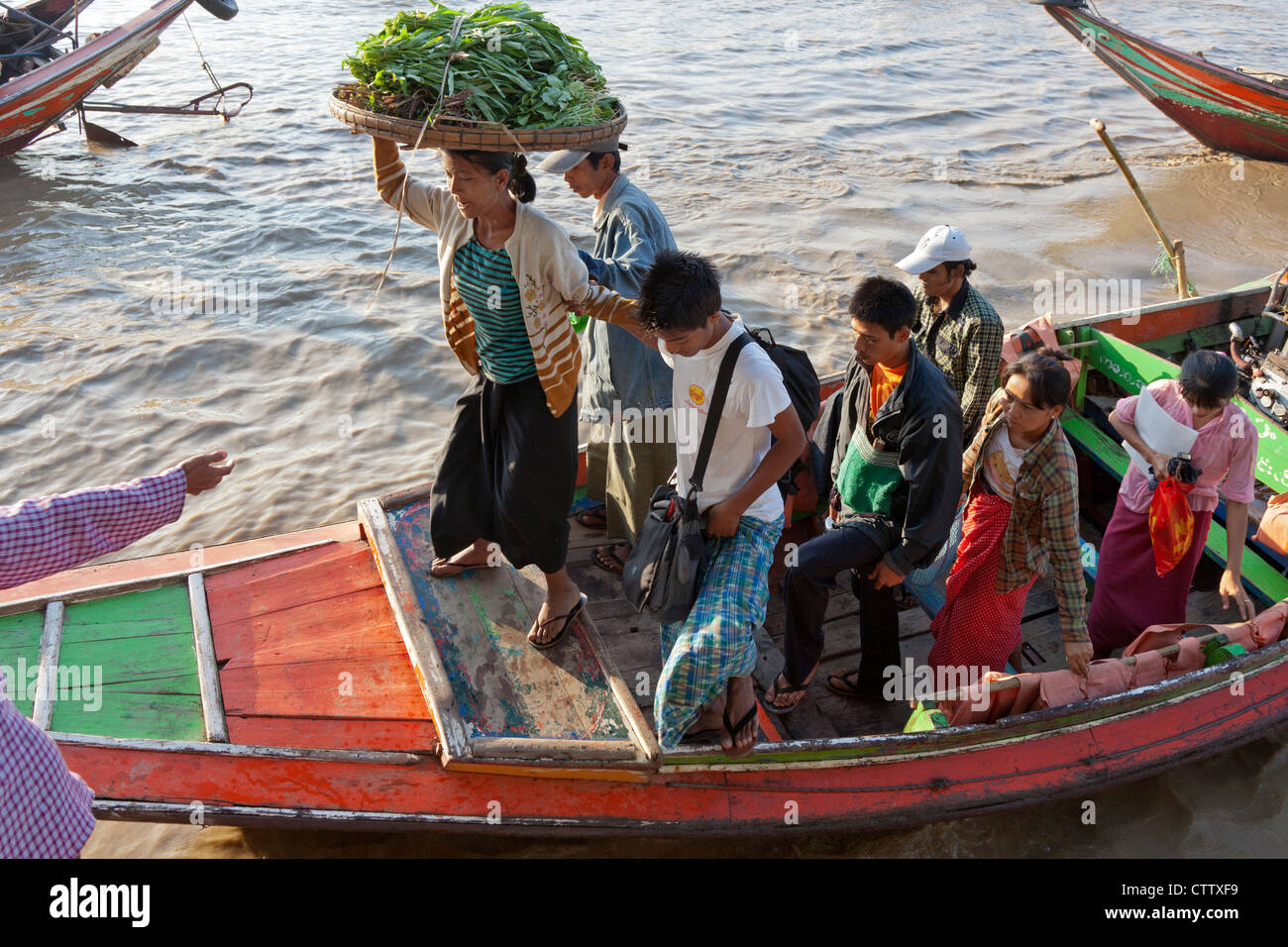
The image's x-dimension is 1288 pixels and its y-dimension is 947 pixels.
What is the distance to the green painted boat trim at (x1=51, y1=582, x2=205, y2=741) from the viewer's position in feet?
9.23

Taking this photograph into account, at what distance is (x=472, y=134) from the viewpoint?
94.1 inches

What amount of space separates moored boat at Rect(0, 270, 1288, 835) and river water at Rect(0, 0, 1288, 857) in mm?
624

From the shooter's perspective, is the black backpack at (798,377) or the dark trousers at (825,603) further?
the dark trousers at (825,603)

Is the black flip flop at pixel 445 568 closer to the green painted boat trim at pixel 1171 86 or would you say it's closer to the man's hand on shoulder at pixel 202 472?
the man's hand on shoulder at pixel 202 472

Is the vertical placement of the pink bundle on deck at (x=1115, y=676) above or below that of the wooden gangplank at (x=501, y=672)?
below

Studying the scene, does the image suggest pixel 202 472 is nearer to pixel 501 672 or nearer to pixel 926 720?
pixel 501 672

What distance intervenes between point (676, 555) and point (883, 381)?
3.44 ft

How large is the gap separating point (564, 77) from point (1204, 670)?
2990 millimetres

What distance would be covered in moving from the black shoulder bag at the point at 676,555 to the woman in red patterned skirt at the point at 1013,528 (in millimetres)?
1002

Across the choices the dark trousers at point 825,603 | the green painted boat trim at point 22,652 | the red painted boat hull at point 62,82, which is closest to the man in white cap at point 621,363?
the dark trousers at point 825,603

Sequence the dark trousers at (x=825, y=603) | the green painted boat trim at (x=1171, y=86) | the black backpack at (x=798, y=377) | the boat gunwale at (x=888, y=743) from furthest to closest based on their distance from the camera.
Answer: the green painted boat trim at (x=1171, y=86), the dark trousers at (x=825, y=603), the black backpack at (x=798, y=377), the boat gunwale at (x=888, y=743)

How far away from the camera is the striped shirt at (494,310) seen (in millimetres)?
2770

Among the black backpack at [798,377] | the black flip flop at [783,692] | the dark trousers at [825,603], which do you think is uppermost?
the black backpack at [798,377]
